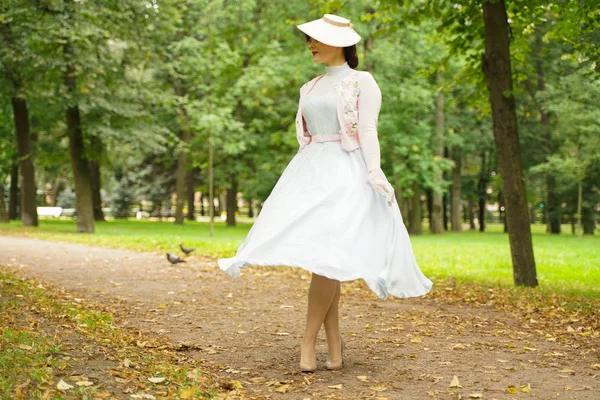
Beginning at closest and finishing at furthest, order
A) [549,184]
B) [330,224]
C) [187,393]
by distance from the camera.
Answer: [187,393]
[330,224]
[549,184]

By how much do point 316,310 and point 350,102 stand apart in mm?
1491

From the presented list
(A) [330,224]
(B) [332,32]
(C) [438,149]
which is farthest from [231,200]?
(A) [330,224]

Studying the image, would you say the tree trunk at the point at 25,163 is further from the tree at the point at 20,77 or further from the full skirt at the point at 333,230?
the full skirt at the point at 333,230

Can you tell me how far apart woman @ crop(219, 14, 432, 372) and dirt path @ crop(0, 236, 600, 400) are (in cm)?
47

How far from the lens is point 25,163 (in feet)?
87.5

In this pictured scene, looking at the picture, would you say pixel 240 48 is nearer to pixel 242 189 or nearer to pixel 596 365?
pixel 242 189

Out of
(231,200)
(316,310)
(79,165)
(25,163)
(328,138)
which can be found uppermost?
(25,163)

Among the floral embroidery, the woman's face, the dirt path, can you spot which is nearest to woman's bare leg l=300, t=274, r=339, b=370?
the dirt path

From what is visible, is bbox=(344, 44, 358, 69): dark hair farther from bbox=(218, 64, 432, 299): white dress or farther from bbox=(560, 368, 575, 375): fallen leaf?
bbox=(560, 368, 575, 375): fallen leaf

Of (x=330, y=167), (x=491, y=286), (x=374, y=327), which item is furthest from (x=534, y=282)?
(x=330, y=167)

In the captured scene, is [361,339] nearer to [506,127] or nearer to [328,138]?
[328,138]

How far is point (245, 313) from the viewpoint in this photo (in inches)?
324

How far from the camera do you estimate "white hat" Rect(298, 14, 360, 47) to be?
17.5ft

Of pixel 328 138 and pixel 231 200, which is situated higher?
pixel 328 138
